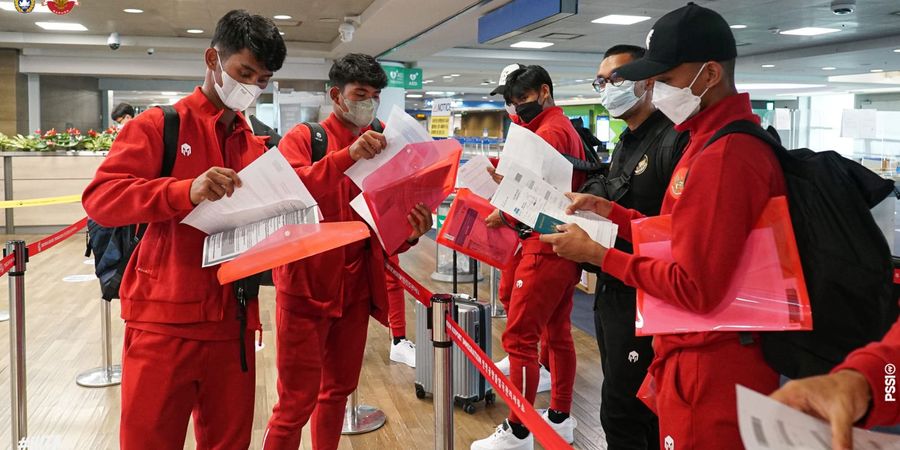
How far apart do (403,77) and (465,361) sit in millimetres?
11814

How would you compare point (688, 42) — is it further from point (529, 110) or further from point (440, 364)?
point (529, 110)

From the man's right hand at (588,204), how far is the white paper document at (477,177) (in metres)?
0.58

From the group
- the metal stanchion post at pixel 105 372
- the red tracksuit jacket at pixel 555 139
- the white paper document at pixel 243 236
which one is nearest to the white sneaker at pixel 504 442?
the red tracksuit jacket at pixel 555 139

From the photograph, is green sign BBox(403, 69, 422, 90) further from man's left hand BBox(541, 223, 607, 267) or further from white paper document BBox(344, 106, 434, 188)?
man's left hand BBox(541, 223, 607, 267)

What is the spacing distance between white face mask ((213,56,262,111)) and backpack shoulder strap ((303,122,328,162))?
0.61 meters

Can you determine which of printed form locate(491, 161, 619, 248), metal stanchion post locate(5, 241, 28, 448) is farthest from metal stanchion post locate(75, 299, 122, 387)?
printed form locate(491, 161, 619, 248)

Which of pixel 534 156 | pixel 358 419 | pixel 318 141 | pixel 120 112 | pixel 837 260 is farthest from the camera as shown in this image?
pixel 120 112

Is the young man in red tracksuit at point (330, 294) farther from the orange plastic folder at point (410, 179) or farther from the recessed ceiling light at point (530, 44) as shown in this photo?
the recessed ceiling light at point (530, 44)

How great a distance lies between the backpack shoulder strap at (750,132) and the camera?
1.37 m

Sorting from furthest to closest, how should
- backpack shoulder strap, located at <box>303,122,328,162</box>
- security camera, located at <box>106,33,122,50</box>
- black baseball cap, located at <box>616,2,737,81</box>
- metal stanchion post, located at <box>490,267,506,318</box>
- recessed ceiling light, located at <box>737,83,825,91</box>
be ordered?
recessed ceiling light, located at <box>737,83,825,91</box>
security camera, located at <box>106,33,122,50</box>
metal stanchion post, located at <box>490,267,506,318</box>
backpack shoulder strap, located at <box>303,122,328,162</box>
black baseball cap, located at <box>616,2,737,81</box>

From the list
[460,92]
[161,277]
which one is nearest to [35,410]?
[161,277]

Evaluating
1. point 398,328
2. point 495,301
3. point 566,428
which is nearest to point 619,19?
point 495,301

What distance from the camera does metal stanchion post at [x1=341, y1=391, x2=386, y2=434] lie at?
360 centimetres

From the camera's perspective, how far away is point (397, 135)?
6.93 ft
